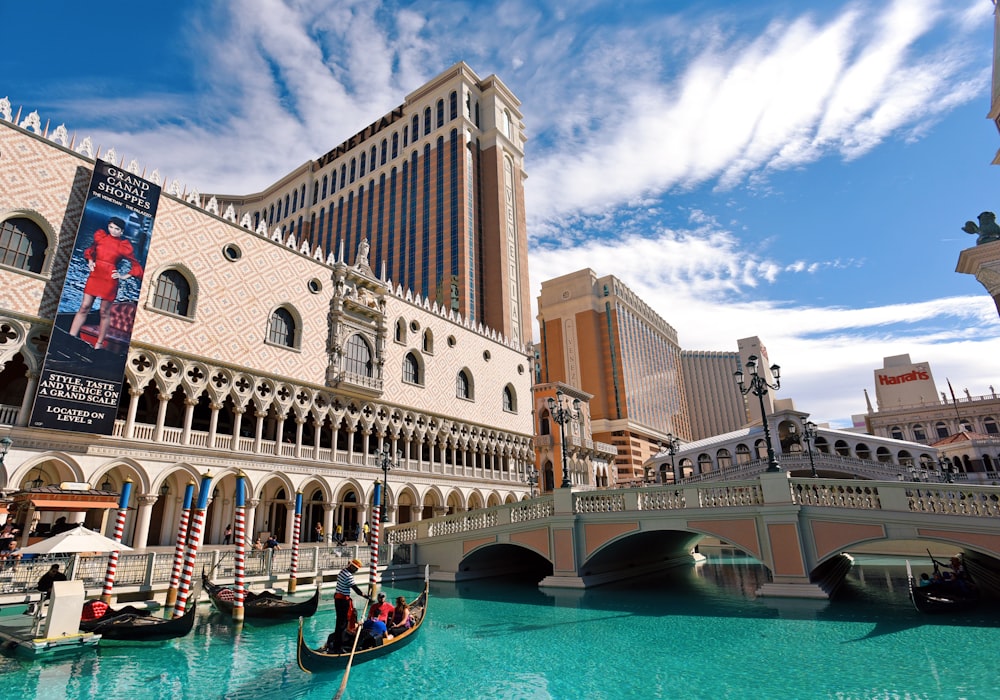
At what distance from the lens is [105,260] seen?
1862cm

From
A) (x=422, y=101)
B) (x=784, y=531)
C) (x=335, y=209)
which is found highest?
(x=422, y=101)

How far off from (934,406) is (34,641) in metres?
63.3

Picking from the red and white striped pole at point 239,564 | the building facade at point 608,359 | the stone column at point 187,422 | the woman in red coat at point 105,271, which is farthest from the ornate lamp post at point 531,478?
the woman in red coat at point 105,271

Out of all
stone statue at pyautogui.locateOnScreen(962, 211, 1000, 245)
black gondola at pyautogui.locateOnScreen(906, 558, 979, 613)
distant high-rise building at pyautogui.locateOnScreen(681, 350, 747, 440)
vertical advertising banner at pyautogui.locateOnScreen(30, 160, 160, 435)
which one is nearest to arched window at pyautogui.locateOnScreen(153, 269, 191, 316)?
vertical advertising banner at pyautogui.locateOnScreen(30, 160, 160, 435)

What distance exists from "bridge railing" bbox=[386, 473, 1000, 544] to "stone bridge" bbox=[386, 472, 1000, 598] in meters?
0.02

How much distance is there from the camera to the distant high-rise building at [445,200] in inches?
2247

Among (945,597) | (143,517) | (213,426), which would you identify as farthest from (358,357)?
(945,597)

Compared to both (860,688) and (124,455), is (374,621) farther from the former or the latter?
(124,455)

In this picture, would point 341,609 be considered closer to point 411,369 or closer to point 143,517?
point 143,517

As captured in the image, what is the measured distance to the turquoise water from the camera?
748 centimetres

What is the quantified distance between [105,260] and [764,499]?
Answer: 22.0 metres

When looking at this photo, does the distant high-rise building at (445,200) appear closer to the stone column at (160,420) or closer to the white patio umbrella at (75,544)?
the stone column at (160,420)

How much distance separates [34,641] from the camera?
30.4 ft

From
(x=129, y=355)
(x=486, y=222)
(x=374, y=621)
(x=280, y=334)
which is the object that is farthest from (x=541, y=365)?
(x=374, y=621)
